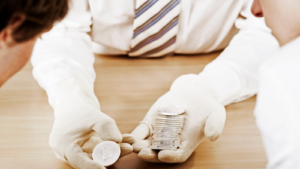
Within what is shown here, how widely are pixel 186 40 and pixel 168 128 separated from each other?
32cm

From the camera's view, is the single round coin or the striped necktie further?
the striped necktie

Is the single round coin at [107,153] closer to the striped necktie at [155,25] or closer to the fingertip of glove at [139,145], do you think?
the fingertip of glove at [139,145]

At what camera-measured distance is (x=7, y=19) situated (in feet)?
0.91

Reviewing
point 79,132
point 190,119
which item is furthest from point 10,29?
point 190,119

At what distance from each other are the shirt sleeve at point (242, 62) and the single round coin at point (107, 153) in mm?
254

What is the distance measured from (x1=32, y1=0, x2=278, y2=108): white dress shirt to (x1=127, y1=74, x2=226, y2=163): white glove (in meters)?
0.06

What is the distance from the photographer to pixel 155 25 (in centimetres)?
71

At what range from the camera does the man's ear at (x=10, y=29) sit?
290 mm

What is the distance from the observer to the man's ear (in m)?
0.29

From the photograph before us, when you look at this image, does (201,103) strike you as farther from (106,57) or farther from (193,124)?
(106,57)

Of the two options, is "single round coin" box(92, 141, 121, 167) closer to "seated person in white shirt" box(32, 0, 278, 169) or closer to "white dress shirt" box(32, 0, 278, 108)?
"seated person in white shirt" box(32, 0, 278, 169)

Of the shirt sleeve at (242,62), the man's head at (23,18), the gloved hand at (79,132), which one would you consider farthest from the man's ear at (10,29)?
the shirt sleeve at (242,62)

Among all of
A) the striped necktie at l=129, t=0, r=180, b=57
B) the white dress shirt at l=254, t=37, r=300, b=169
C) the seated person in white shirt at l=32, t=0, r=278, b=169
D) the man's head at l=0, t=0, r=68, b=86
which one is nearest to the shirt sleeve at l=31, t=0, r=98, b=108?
the seated person in white shirt at l=32, t=0, r=278, b=169

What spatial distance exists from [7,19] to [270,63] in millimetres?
223
